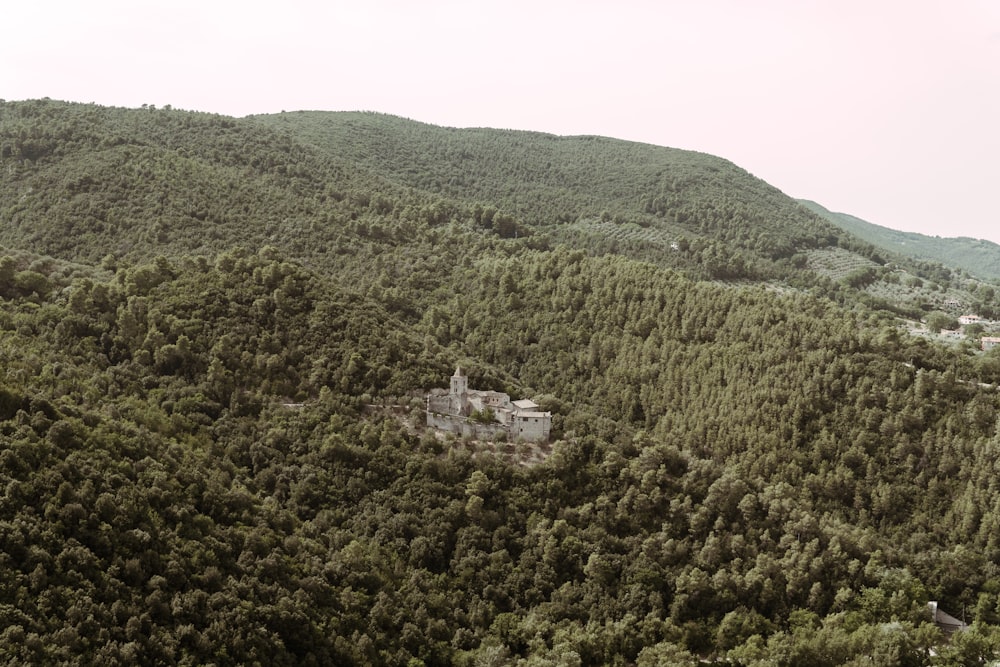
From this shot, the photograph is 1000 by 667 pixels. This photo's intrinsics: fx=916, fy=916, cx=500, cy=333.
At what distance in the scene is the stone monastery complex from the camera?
50.9 meters

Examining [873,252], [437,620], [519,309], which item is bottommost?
[437,620]

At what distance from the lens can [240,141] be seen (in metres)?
94.9

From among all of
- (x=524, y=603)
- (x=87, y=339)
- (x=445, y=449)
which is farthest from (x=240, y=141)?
(x=524, y=603)

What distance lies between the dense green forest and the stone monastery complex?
1.20 meters

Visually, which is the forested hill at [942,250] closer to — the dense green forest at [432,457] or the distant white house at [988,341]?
the distant white house at [988,341]

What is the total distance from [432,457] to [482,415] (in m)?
4.34

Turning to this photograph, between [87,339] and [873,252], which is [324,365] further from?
[873,252]

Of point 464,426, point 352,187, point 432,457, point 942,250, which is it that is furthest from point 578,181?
point 942,250

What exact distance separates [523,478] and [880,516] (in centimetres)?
2138

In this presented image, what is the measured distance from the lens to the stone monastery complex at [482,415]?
50.9 m

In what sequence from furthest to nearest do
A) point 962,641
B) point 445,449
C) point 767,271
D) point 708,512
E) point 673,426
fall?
point 767,271 → point 673,426 → point 445,449 → point 708,512 → point 962,641

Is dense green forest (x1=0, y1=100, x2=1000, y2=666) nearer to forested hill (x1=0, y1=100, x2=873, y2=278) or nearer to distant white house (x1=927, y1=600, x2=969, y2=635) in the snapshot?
forested hill (x1=0, y1=100, x2=873, y2=278)

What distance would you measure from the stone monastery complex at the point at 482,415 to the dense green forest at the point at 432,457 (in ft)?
3.95

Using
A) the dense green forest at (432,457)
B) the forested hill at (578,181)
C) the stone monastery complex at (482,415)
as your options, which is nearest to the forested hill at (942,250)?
the forested hill at (578,181)
